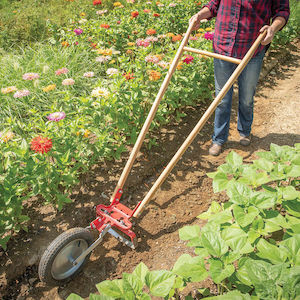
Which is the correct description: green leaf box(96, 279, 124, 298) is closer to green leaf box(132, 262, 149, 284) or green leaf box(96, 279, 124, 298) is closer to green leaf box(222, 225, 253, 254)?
green leaf box(132, 262, 149, 284)

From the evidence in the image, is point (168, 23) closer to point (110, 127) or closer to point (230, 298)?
point (110, 127)

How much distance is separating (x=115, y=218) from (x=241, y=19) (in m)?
2.00

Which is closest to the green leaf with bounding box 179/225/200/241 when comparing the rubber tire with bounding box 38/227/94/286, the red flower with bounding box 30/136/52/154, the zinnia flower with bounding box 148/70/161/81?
the rubber tire with bounding box 38/227/94/286

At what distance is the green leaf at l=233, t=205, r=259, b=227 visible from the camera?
1.41 meters

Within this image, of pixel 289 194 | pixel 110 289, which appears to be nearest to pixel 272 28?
pixel 289 194

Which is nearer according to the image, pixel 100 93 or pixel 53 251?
pixel 53 251

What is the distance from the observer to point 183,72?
3.27 m

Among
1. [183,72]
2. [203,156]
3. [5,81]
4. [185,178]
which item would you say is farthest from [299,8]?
[5,81]

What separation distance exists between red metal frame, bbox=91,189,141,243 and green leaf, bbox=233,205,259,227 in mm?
839

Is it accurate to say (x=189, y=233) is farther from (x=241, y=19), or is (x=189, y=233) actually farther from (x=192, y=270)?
(x=241, y=19)

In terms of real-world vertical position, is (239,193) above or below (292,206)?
above

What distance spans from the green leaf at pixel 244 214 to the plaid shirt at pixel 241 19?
5.42 feet

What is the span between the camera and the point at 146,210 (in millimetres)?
2602

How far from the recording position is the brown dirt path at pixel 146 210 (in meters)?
2.07
